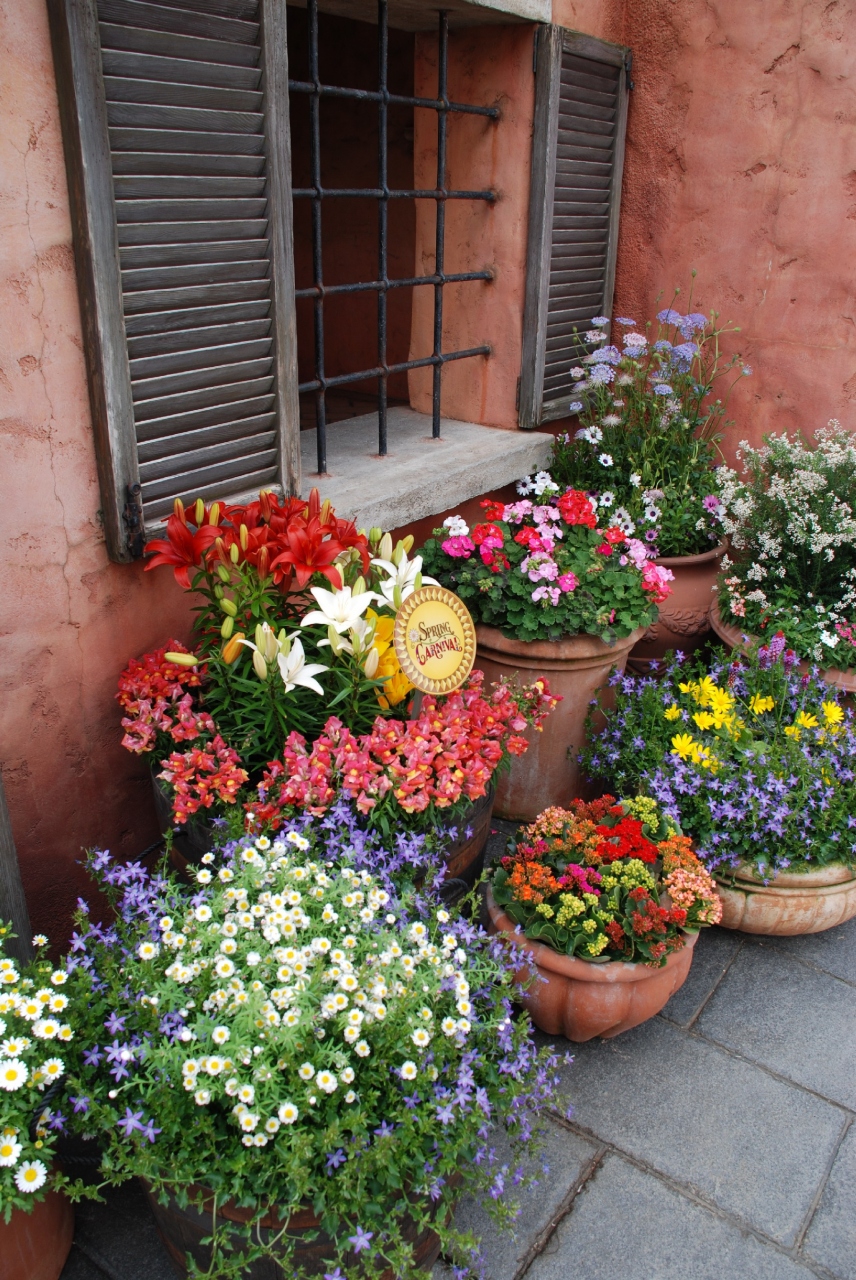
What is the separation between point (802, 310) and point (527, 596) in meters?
1.85

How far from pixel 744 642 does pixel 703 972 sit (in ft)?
3.93

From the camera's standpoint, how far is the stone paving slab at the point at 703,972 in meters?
2.72

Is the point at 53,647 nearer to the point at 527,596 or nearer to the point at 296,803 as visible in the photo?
the point at 296,803

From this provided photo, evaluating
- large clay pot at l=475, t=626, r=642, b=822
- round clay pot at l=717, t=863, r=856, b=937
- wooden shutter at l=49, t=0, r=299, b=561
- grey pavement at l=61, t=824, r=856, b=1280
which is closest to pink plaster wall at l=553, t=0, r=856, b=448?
large clay pot at l=475, t=626, r=642, b=822

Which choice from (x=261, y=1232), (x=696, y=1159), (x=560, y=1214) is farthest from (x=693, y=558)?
(x=261, y=1232)

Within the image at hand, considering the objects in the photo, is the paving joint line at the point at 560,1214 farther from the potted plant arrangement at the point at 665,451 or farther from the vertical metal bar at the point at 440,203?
the vertical metal bar at the point at 440,203

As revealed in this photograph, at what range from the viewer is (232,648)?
2.30 m

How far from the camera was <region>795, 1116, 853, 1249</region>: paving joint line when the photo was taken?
6.97ft

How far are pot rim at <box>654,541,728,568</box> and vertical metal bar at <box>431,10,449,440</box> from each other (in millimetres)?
1045

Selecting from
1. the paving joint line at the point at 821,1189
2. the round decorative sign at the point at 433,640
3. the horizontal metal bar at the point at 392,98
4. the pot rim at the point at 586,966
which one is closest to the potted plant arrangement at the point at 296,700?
the round decorative sign at the point at 433,640

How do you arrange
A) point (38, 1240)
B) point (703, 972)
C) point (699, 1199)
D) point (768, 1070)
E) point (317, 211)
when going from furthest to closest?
1. point (317, 211)
2. point (703, 972)
3. point (768, 1070)
4. point (699, 1199)
5. point (38, 1240)

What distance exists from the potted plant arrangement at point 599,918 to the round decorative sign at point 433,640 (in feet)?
1.98

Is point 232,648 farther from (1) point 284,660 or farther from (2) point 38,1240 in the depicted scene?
(2) point 38,1240

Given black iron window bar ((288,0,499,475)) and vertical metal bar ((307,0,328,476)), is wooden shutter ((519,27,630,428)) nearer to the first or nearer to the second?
black iron window bar ((288,0,499,475))
